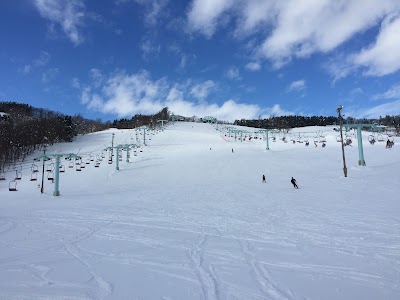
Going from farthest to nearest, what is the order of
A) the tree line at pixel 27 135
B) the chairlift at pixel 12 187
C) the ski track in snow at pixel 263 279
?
the tree line at pixel 27 135 → the chairlift at pixel 12 187 → the ski track in snow at pixel 263 279

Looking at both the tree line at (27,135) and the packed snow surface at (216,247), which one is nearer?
the packed snow surface at (216,247)

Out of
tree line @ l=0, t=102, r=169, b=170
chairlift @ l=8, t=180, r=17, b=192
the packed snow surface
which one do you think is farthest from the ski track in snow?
tree line @ l=0, t=102, r=169, b=170

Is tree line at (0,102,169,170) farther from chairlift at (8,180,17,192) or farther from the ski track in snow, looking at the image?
the ski track in snow

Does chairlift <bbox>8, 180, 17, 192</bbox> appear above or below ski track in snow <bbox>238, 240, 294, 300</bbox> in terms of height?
above

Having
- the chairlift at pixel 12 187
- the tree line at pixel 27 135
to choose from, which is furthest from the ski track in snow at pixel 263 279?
the tree line at pixel 27 135

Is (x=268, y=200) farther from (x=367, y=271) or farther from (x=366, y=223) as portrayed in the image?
(x=367, y=271)

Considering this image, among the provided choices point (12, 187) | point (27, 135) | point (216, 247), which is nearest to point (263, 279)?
point (216, 247)

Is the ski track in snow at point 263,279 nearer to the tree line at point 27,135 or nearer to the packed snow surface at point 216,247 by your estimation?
the packed snow surface at point 216,247

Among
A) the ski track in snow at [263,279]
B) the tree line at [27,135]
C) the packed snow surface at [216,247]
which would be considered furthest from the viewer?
the tree line at [27,135]

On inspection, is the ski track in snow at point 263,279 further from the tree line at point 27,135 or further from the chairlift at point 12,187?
the tree line at point 27,135

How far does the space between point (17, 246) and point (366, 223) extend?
422 inches

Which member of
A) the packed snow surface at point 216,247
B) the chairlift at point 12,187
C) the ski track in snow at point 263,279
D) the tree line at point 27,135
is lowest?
the ski track in snow at point 263,279

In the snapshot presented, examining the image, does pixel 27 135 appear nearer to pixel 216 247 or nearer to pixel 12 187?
pixel 12 187

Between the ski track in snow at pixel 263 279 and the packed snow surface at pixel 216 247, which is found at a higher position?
the packed snow surface at pixel 216 247
